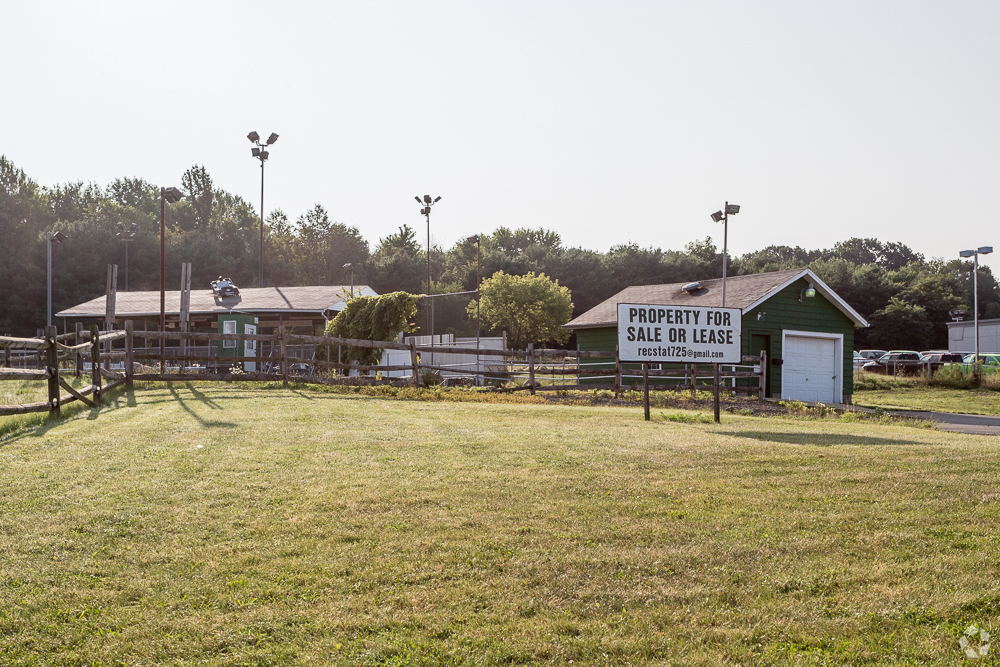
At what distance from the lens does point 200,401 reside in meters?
14.6

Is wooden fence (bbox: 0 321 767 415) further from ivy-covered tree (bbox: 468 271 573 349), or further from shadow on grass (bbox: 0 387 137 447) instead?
ivy-covered tree (bbox: 468 271 573 349)

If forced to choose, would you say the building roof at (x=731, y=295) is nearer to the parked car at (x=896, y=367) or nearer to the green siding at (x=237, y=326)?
the parked car at (x=896, y=367)

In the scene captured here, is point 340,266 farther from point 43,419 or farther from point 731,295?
point 43,419

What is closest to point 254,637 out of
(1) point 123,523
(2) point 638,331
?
(1) point 123,523

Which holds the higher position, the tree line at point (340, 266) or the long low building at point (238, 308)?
the tree line at point (340, 266)

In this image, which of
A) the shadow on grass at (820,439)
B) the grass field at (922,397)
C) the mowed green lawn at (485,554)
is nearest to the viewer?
the mowed green lawn at (485,554)

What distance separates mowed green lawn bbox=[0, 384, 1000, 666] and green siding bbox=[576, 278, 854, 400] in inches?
695

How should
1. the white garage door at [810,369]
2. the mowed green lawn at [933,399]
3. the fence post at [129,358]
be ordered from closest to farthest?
1. the fence post at [129,358]
2. the mowed green lawn at [933,399]
3. the white garage door at [810,369]

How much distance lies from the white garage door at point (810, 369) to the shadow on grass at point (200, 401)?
19229 millimetres

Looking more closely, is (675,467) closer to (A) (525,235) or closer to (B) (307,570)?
(B) (307,570)

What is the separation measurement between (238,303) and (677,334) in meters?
29.3

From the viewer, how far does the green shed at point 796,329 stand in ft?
86.2

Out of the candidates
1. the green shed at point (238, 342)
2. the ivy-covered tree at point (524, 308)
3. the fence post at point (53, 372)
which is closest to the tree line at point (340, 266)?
the ivy-covered tree at point (524, 308)

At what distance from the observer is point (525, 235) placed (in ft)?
342
